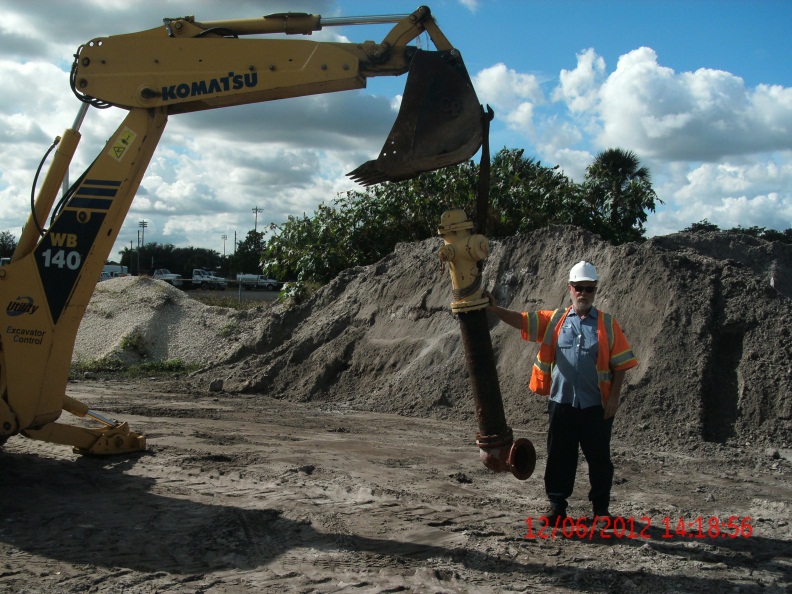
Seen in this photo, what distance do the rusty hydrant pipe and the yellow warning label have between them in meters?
2.87

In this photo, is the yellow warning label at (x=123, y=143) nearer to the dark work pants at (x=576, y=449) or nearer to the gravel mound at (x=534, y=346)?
the gravel mound at (x=534, y=346)

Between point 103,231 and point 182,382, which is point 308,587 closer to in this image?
point 103,231

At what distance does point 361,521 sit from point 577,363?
75.3 inches

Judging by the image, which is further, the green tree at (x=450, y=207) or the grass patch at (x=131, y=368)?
the green tree at (x=450, y=207)

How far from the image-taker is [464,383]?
1091cm

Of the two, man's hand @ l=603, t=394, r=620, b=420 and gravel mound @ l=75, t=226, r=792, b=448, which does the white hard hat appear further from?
gravel mound @ l=75, t=226, r=792, b=448

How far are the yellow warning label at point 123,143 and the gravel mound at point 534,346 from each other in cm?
287

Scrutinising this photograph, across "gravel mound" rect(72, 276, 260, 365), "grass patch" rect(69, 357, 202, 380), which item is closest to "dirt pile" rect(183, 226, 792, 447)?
"grass patch" rect(69, 357, 202, 380)

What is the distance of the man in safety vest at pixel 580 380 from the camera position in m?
5.24

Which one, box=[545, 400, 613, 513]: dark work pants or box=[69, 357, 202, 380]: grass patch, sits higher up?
box=[545, 400, 613, 513]: dark work pants

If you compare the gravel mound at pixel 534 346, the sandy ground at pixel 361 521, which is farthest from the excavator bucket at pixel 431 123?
the sandy ground at pixel 361 521

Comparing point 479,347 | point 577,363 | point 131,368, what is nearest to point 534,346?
point 577,363

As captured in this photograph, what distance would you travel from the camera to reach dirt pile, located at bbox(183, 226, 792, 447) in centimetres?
890

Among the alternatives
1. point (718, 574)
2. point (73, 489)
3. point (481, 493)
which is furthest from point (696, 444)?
point (73, 489)
